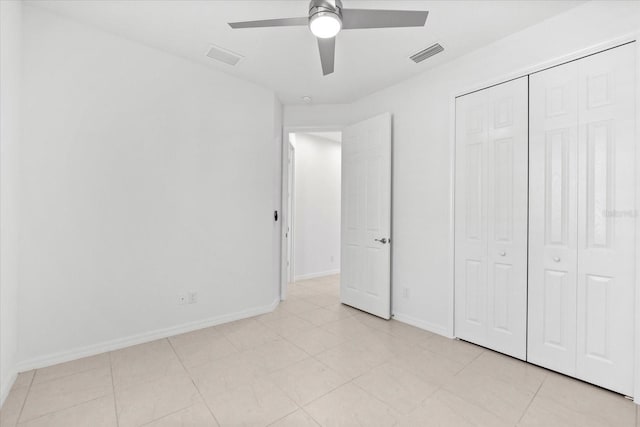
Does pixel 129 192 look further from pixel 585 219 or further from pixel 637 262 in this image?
pixel 637 262

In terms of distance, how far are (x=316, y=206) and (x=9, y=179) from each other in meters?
3.96

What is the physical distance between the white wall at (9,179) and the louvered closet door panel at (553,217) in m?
3.60

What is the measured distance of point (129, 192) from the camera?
8.37 feet

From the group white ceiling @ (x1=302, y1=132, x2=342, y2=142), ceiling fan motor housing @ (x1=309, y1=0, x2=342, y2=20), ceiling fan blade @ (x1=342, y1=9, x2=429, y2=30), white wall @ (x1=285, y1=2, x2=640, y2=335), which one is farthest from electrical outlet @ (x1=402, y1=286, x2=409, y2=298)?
white ceiling @ (x1=302, y1=132, x2=342, y2=142)

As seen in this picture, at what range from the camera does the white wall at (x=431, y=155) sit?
229cm

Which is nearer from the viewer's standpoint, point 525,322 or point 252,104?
point 525,322

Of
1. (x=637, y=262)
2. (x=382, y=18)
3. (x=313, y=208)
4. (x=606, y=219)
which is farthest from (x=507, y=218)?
(x=313, y=208)

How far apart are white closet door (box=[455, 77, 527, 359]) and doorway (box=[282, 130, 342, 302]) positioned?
269cm

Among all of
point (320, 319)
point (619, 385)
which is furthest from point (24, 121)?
point (619, 385)

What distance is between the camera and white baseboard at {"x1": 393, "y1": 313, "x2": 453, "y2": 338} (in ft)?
9.24

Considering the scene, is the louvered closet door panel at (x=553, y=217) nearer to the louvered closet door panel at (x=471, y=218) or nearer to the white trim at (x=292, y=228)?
the louvered closet door panel at (x=471, y=218)

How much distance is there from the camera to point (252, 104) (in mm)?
3322

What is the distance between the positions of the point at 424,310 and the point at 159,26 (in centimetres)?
346

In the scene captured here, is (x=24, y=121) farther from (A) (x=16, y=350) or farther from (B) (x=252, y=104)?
(B) (x=252, y=104)
